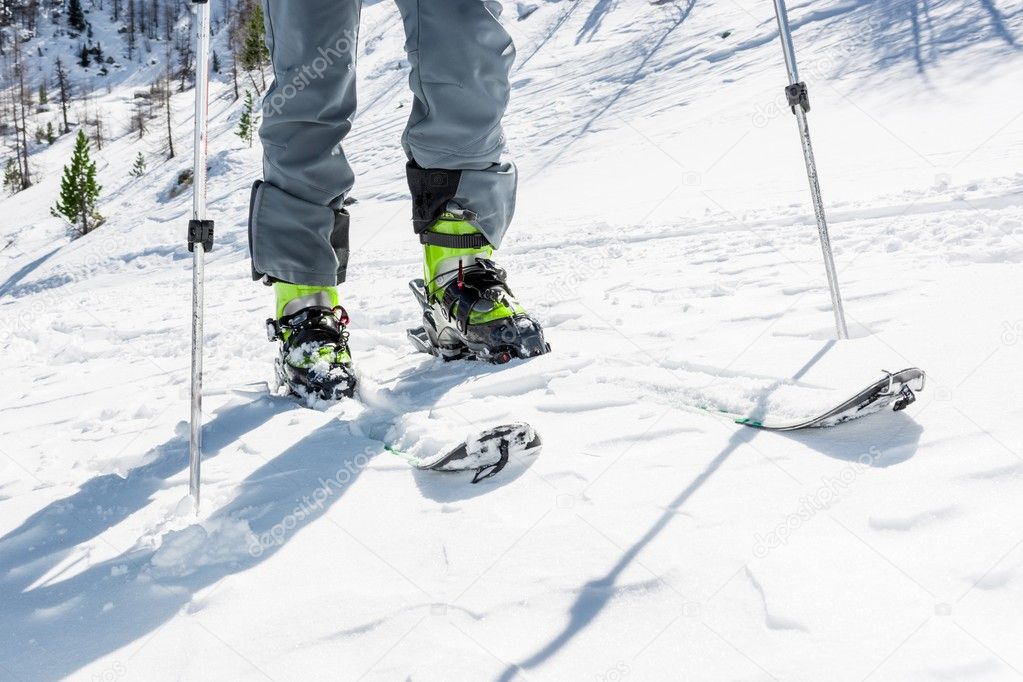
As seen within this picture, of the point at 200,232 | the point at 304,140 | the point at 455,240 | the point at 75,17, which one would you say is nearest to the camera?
the point at 200,232

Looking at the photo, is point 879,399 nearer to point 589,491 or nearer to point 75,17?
point 589,491

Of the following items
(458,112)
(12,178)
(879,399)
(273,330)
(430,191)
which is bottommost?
(12,178)

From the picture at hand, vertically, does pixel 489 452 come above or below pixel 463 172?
below

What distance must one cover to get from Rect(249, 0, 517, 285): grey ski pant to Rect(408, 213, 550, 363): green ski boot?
0.06 meters

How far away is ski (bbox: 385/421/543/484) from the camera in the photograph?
133cm

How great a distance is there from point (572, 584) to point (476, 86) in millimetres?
1436

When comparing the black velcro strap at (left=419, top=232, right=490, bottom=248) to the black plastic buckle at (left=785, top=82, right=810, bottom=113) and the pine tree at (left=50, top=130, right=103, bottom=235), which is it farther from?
the pine tree at (left=50, top=130, right=103, bottom=235)

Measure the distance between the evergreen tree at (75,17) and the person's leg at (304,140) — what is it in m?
98.4

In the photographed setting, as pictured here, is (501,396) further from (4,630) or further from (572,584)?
(4,630)

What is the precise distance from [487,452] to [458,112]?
106cm

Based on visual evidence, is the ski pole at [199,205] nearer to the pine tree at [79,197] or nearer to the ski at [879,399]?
the ski at [879,399]

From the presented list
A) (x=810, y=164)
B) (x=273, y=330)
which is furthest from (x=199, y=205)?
(x=810, y=164)

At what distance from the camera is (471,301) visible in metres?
2.09

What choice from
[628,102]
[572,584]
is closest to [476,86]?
[572,584]
